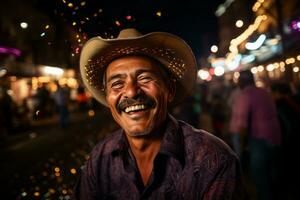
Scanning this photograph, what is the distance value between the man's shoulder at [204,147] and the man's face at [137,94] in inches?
9.6

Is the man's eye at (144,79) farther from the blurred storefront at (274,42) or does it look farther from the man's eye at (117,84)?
the blurred storefront at (274,42)

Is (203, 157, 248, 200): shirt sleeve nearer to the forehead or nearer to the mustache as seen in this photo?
the mustache

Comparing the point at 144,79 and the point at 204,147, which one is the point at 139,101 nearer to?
the point at 144,79

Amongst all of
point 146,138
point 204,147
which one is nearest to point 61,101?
point 146,138

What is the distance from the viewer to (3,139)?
13.0 meters

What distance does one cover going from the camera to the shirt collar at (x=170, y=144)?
2197mm

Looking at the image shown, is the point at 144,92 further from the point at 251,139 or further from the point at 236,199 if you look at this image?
the point at 251,139

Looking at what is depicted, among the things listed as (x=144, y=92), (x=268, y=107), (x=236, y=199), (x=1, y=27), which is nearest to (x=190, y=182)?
(x=236, y=199)

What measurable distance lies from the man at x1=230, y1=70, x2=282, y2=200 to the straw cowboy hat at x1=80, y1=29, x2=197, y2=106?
2799 millimetres

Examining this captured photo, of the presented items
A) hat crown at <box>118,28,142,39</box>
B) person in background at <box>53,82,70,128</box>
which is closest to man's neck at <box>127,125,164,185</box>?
hat crown at <box>118,28,142,39</box>

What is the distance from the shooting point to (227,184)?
196cm

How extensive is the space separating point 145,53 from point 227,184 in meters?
1.03

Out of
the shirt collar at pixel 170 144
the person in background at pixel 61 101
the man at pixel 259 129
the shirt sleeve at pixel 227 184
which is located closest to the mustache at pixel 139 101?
the shirt collar at pixel 170 144

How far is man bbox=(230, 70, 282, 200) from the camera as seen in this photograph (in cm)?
525
